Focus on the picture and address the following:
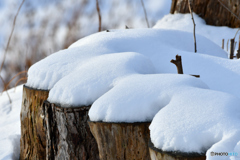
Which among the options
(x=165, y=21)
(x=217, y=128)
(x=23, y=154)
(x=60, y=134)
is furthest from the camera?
(x=165, y=21)

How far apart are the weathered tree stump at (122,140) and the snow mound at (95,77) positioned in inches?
6.2

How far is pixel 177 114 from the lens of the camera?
862 mm

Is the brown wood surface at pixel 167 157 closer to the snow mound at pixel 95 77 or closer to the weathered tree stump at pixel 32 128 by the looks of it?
the snow mound at pixel 95 77

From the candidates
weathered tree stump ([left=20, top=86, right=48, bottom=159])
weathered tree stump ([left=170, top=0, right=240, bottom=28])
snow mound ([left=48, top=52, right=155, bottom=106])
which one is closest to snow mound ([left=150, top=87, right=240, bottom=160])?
snow mound ([left=48, top=52, right=155, bottom=106])

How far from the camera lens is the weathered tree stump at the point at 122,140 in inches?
38.8

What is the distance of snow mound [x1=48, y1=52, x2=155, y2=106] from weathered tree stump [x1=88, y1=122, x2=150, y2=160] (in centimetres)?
16

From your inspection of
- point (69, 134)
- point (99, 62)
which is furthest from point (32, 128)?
point (99, 62)

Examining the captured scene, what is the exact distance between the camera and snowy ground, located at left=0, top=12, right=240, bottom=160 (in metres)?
0.79

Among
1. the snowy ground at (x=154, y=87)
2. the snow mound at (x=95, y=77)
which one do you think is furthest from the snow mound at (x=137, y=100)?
the snow mound at (x=95, y=77)

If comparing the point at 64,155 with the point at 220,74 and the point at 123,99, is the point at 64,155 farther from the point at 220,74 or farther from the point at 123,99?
the point at 220,74

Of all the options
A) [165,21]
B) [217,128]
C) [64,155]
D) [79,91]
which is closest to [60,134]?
[64,155]

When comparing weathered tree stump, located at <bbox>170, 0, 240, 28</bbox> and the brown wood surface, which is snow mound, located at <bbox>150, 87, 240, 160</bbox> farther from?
weathered tree stump, located at <bbox>170, 0, 240, 28</bbox>

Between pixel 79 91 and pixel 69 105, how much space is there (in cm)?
7

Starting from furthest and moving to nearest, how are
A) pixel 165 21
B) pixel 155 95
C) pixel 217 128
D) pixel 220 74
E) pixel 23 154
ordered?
pixel 165 21
pixel 23 154
pixel 220 74
pixel 155 95
pixel 217 128
